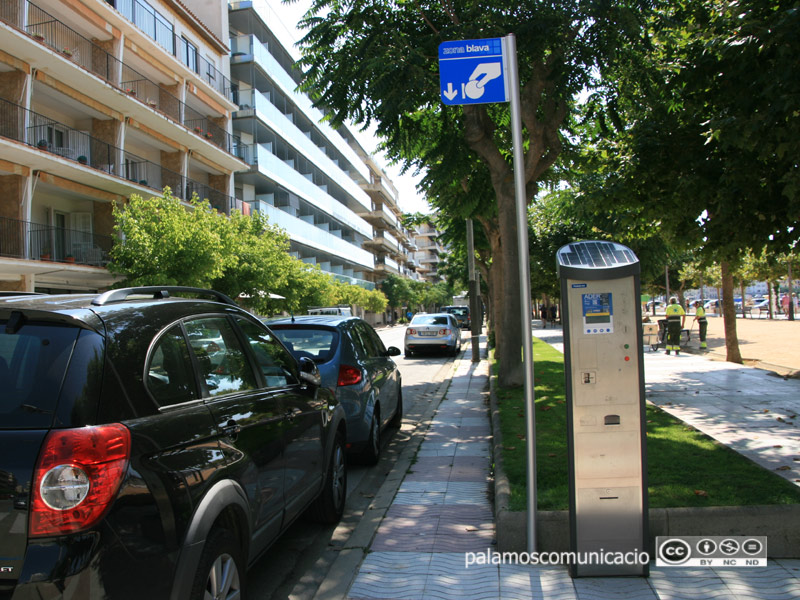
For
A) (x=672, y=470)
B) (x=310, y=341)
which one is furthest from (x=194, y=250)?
(x=672, y=470)

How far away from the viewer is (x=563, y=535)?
4.10m

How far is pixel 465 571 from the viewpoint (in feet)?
13.0

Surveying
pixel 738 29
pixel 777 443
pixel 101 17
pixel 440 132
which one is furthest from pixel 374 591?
pixel 101 17

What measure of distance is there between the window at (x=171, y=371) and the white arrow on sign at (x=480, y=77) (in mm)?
2455

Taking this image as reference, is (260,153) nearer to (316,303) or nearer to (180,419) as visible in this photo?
(316,303)

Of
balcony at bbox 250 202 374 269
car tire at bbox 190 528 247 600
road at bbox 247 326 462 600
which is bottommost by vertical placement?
road at bbox 247 326 462 600

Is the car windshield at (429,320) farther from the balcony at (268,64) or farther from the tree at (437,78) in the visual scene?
the tree at (437,78)

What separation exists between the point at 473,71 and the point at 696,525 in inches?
129

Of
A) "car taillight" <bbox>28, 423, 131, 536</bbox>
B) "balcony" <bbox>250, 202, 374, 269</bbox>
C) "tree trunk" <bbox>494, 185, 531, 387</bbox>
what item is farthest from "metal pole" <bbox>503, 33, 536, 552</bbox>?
"balcony" <bbox>250, 202, 374, 269</bbox>

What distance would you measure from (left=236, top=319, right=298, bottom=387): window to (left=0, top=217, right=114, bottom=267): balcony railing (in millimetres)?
18154

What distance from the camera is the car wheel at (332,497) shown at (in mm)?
4855

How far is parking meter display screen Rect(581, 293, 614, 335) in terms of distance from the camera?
12.1ft

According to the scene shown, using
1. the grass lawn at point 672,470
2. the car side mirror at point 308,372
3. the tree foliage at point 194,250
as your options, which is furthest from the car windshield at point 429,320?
the car side mirror at point 308,372

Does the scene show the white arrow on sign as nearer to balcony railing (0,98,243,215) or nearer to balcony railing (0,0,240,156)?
balcony railing (0,98,243,215)
